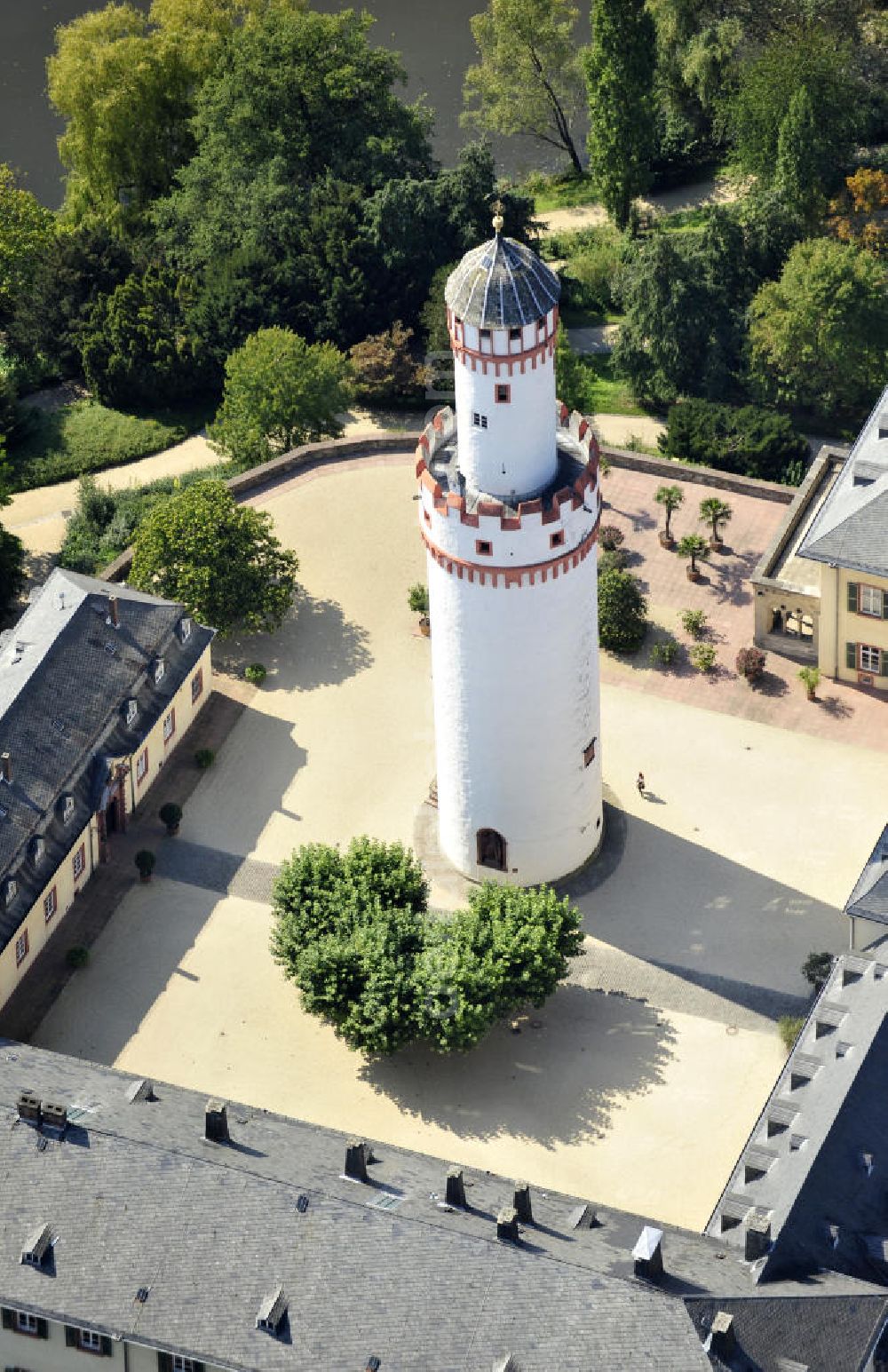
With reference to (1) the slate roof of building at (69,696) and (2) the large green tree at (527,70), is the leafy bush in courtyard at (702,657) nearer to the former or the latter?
(1) the slate roof of building at (69,696)

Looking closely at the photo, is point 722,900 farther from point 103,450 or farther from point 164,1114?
point 103,450

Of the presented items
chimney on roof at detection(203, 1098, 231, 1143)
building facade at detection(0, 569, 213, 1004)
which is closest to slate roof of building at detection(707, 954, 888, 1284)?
chimney on roof at detection(203, 1098, 231, 1143)

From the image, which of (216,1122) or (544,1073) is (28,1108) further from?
(544,1073)

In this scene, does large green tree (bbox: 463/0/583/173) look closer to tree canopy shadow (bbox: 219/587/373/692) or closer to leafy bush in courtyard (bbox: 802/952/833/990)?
tree canopy shadow (bbox: 219/587/373/692)

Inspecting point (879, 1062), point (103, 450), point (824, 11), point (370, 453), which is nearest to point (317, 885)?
point (879, 1062)

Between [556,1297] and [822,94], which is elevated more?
[822,94]

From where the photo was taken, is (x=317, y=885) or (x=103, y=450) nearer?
(x=317, y=885)

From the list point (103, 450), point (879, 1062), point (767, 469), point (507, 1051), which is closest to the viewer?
point (879, 1062)
